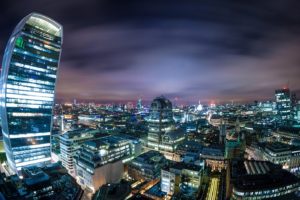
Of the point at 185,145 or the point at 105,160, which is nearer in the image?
the point at 105,160

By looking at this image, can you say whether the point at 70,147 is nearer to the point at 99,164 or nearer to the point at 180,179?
the point at 99,164

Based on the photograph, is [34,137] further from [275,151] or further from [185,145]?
[275,151]

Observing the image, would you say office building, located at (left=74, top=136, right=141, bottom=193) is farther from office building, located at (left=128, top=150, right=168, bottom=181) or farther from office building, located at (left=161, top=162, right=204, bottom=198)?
office building, located at (left=161, top=162, right=204, bottom=198)

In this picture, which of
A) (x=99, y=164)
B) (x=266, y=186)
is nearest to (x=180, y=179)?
(x=266, y=186)

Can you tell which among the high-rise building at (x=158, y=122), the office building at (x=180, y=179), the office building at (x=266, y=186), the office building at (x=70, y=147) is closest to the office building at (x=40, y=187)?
the office building at (x=70, y=147)

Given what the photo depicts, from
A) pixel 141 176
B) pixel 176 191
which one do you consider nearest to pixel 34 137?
pixel 141 176

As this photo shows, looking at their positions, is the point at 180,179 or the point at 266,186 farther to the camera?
the point at 180,179
